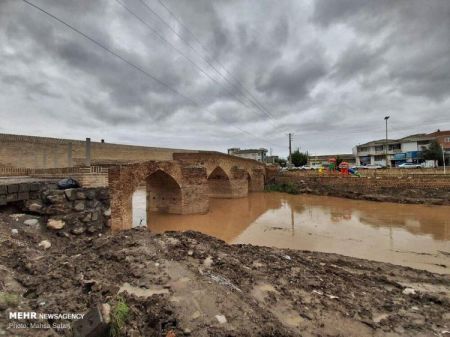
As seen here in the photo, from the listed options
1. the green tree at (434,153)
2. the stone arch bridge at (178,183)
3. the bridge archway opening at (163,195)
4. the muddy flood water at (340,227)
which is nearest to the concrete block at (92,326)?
the stone arch bridge at (178,183)

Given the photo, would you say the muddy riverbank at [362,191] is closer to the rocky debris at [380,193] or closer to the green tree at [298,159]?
the rocky debris at [380,193]

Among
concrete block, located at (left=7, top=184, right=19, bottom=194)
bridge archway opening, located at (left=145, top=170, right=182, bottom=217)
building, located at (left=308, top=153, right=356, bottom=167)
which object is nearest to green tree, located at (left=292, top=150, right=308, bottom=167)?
building, located at (left=308, top=153, right=356, bottom=167)

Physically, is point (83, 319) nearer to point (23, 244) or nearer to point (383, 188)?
point (23, 244)

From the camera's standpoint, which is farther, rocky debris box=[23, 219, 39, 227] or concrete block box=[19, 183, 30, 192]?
concrete block box=[19, 183, 30, 192]

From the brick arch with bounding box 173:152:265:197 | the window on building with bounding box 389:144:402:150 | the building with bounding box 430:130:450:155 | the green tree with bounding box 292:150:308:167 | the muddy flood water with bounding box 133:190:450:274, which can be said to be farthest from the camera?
the green tree with bounding box 292:150:308:167

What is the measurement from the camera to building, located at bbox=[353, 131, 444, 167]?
133 ft

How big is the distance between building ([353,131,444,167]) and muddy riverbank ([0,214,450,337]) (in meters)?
37.6

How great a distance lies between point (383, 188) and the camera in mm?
19297

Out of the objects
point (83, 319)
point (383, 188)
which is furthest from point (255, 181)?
point (83, 319)

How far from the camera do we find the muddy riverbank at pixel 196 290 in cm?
235

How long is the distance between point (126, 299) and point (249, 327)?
1243mm

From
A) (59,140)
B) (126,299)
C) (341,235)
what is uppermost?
(59,140)

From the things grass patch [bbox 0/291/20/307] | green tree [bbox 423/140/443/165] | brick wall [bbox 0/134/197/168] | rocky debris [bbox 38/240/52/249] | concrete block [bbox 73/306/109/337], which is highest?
green tree [bbox 423/140/443/165]

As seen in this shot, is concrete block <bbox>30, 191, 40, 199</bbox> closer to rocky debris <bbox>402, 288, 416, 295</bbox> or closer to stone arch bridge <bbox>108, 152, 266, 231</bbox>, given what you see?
stone arch bridge <bbox>108, 152, 266, 231</bbox>
